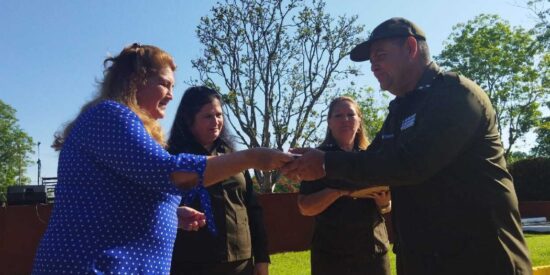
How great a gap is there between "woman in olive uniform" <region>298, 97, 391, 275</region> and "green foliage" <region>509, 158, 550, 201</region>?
78.9 feet

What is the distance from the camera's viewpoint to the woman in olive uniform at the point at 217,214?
335 cm

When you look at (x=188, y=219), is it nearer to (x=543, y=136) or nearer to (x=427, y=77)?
(x=427, y=77)

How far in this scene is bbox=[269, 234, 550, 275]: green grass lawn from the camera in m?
9.25

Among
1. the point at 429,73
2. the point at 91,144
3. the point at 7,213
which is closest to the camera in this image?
the point at 91,144

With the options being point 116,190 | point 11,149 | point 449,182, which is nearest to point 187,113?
point 116,190

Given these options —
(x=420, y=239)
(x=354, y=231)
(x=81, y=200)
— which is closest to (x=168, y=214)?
(x=81, y=200)

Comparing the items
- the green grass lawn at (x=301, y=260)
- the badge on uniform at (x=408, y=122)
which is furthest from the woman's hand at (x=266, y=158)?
the green grass lawn at (x=301, y=260)

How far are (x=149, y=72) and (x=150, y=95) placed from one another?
4.1 inches

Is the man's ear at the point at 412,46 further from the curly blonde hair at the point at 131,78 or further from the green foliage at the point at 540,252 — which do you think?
the green foliage at the point at 540,252

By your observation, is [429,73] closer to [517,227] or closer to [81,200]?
[517,227]

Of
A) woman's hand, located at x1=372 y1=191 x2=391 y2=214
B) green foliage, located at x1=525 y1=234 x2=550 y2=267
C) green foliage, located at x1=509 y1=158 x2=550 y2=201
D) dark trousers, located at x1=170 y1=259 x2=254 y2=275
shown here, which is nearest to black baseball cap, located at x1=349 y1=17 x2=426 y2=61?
woman's hand, located at x1=372 y1=191 x2=391 y2=214

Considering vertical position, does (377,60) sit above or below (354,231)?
above

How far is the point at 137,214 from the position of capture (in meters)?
2.00

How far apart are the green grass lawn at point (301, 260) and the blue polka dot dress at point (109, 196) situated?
23.5 ft
